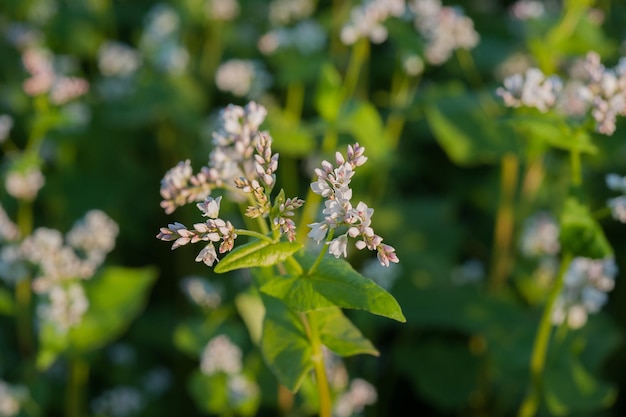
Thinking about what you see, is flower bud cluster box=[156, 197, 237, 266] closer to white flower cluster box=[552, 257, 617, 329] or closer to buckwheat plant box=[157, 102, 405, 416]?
buckwheat plant box=[157, 102, 405, 416]

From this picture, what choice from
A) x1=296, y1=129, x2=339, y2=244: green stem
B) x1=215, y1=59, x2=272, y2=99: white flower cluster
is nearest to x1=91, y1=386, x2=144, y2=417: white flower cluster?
x1=296, y1=129, x2=339, y2=244: green stem

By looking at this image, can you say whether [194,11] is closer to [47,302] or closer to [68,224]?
[68,224]

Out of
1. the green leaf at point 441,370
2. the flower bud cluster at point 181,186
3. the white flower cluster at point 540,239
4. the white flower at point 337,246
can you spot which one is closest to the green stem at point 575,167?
the white flower at point 337,246

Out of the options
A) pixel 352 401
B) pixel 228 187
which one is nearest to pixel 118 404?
pixel 352 401

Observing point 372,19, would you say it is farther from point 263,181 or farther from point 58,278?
point 263,181

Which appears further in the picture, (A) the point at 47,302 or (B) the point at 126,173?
(B) the point at 126,173

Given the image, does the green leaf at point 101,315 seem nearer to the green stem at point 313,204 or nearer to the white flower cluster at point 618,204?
the green stem at point 313,204

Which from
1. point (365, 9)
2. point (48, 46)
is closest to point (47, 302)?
point (365, 9)
